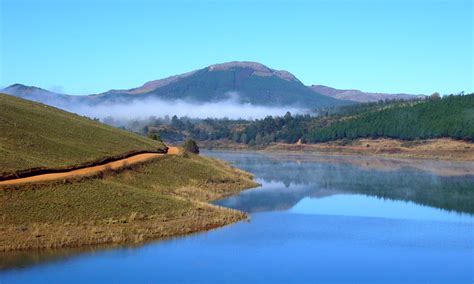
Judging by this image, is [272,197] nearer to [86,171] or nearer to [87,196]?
[86,171]

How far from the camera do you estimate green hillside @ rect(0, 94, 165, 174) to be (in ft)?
159

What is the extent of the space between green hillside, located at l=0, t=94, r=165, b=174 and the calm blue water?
13.8m

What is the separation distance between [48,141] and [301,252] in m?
30.6

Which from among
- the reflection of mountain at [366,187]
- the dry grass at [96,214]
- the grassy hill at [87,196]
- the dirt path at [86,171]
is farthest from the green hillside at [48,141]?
the reflection of mountain at [366,187]

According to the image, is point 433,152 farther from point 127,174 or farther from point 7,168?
point 7,168

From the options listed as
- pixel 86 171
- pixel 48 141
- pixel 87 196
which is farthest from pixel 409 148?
pixel 87 196

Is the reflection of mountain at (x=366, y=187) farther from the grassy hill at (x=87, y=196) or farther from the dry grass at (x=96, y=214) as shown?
the dry grass at (x=96, y=214)

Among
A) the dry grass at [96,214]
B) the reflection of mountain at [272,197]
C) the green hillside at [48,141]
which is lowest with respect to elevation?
the reflection of mountain at [272,197]

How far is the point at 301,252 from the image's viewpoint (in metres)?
36.9

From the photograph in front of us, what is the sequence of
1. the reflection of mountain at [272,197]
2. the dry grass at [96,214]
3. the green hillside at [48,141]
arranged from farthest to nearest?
the reflection of mountain at [272,197]
the green hillside at [48,141]
the dry grass at [96,214]

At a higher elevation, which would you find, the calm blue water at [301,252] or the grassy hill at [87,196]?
the grassy hill at [87,196]

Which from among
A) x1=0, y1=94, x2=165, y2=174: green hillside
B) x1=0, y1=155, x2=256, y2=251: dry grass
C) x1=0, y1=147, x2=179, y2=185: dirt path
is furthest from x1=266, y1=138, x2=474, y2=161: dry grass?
x1=0, y1=155, x2=256, y2=251: dry grass

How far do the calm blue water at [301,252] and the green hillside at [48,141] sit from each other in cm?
1381

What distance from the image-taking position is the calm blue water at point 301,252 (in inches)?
1222
